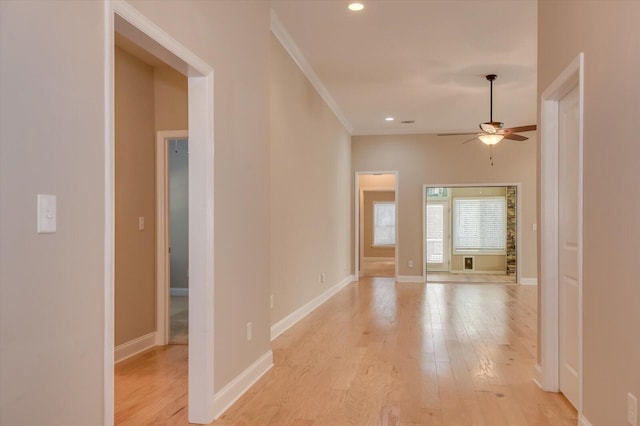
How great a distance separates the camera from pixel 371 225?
15.6 meters

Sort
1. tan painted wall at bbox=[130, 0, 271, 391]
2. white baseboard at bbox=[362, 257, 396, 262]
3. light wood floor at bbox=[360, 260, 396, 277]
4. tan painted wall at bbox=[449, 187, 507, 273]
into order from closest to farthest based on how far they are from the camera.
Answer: tan painted wall at bbox=[130, 0, 271, 391]
light wood floor at bbox=[360, 260, 396, 277]
tan painted wall at bbox=[449, 187, 507, 273]
white baseboard at bbox=[362, 257, 396, 262]

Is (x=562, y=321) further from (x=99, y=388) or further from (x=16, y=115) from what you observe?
(x=16, y=115)

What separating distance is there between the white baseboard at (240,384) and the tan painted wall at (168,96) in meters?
2.30

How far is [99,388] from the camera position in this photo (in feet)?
5.87

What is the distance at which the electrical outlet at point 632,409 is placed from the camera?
2.00m

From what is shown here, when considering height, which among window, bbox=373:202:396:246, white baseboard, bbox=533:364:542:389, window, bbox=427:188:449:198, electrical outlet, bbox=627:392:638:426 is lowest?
white baseboard, bbox=533:364:542:389

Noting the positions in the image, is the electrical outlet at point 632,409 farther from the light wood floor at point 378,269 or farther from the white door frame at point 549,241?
the light wood floor at point 378,269

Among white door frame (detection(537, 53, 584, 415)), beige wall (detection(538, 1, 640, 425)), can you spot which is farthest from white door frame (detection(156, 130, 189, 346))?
beige wall (detection(538, 1, 640, 425))

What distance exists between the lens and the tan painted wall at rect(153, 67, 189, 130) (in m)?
4.67

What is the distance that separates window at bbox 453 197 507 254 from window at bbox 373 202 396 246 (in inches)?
136

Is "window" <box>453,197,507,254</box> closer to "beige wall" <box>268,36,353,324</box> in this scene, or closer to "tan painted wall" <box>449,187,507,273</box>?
"tan painted wall" <box>449,187,507,273</box>

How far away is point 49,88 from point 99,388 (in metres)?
1.03

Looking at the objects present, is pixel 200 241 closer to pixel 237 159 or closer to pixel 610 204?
pixel 237 159

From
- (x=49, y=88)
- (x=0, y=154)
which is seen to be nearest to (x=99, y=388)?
(x=0, y=154)
